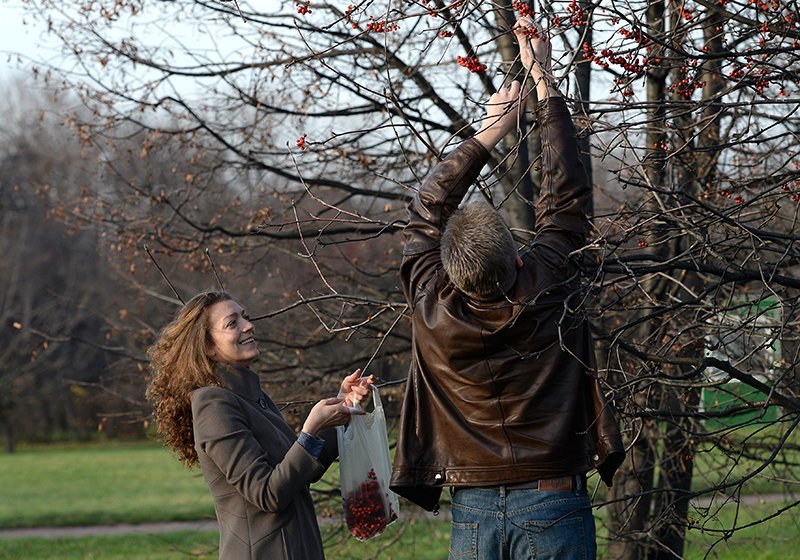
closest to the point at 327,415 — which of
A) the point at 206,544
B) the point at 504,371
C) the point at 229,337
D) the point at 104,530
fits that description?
the point at 229,337

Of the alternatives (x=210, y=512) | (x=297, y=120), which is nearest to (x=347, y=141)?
(x=297, y=120)

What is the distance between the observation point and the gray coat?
3604 millimetres

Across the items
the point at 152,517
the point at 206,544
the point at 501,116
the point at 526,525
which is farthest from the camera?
the point at 152,517

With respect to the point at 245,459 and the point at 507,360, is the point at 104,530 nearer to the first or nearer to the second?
the point at 245,459

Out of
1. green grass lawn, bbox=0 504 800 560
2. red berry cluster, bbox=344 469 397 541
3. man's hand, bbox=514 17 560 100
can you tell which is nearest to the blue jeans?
red berry cluster, bbox=344 469 397 541

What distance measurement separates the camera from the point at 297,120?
761cm

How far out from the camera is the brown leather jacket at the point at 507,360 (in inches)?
125

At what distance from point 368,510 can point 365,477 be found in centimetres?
12

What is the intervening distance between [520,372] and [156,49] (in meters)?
5.35

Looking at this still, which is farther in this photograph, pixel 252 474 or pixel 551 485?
pixel 252 474

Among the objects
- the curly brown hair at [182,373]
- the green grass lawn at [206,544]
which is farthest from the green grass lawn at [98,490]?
the curly brown hair at [182,373]

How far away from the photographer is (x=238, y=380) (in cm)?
385

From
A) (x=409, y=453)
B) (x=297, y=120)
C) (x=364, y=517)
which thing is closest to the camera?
(x=409, y=453)

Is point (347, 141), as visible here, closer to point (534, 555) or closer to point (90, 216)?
point (90, 216)
